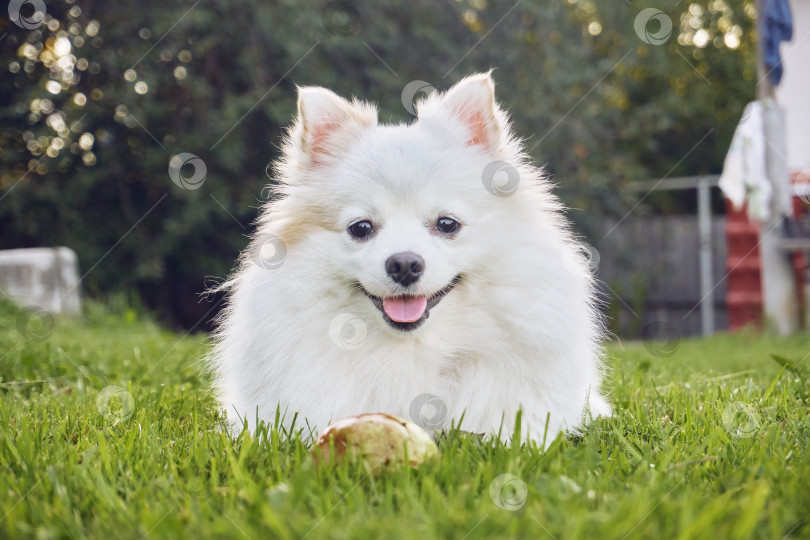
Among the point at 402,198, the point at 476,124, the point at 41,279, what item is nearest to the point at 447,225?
the point at 402,198

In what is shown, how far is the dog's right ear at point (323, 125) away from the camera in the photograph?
2797 mm

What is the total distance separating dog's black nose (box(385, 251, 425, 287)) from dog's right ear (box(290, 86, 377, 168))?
600 mm

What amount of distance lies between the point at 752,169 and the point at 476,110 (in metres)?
6.49

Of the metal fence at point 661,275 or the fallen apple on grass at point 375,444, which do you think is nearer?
the fallen apple on grass at point 375,444

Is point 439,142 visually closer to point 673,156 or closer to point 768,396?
point 768,396

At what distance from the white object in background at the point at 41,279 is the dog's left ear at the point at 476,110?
5474 millimetres

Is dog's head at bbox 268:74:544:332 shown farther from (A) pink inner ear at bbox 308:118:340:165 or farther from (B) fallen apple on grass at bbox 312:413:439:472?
(B) fallen apple on grass at bbox 312:413:439:472

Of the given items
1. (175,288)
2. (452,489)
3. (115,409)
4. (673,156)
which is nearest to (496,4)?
(175,288)

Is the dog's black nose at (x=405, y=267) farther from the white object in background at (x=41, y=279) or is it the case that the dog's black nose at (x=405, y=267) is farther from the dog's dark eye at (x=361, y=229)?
the white object in background at (x=41, y=279)

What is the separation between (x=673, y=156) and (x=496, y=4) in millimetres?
9098

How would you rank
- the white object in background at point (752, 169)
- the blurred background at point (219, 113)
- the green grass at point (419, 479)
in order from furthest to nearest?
1. the blurred background at point (219, 113)
2. the white object in background at point (752, 169)
3. the green grass at point (419, 479)

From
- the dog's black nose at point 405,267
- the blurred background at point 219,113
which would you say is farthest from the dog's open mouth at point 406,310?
the blurred background at point 219,113

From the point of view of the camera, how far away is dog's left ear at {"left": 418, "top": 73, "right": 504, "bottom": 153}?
2.77m

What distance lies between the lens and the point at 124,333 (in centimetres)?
651
